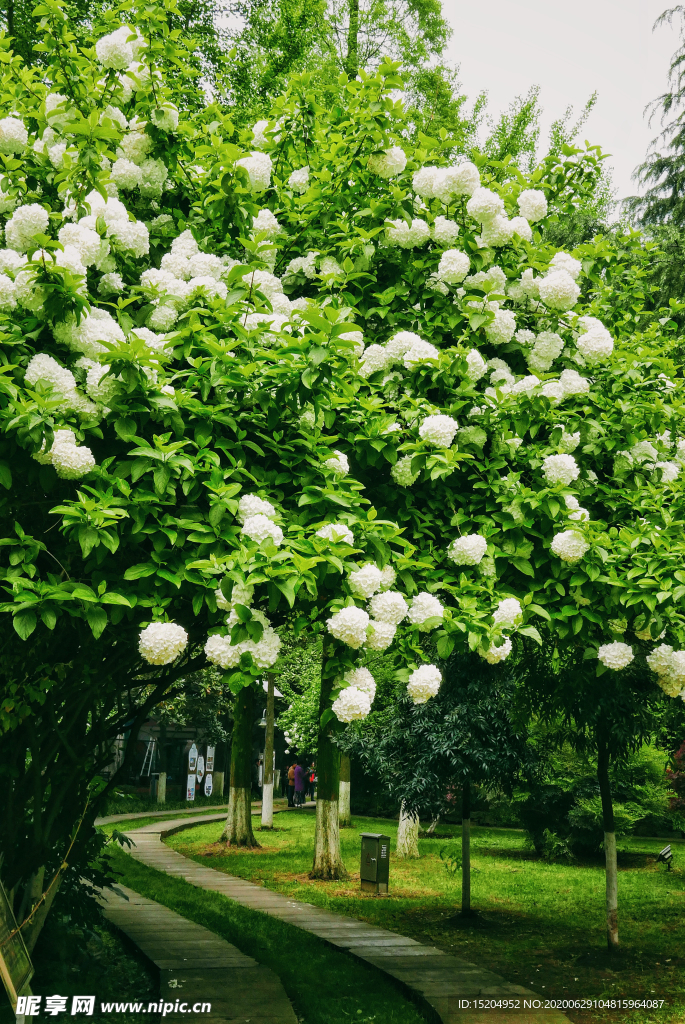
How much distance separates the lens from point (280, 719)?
21750 millimetres

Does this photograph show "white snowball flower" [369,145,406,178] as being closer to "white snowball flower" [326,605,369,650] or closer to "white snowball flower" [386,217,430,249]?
"white snowball flower" [386,217,430,249]

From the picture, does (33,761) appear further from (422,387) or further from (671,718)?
(671,718)

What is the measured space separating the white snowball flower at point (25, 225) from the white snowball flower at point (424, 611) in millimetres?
2302

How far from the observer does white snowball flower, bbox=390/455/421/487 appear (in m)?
4.46

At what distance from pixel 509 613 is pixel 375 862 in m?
9.46

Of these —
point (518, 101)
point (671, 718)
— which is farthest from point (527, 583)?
point (518, 101)

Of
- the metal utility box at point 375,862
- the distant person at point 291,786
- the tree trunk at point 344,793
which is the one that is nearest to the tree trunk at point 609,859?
the metal utility box at point 375,862

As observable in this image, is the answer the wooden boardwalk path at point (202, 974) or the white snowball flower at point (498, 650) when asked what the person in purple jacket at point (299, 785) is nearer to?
the wooden boardwalk path at point (202, 974)

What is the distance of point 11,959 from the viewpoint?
3.40 metres

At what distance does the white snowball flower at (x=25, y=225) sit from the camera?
3.94 m

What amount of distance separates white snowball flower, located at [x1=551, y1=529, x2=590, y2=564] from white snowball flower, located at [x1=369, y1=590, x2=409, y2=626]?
3.03ft

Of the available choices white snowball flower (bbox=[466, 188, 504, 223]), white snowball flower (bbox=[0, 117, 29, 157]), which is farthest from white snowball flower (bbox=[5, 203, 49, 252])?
white snowball flower (bbox=[466, 188, 504, 223])

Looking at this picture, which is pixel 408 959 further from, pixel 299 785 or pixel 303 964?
pixel 299 785

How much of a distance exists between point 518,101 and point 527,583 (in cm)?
1373
